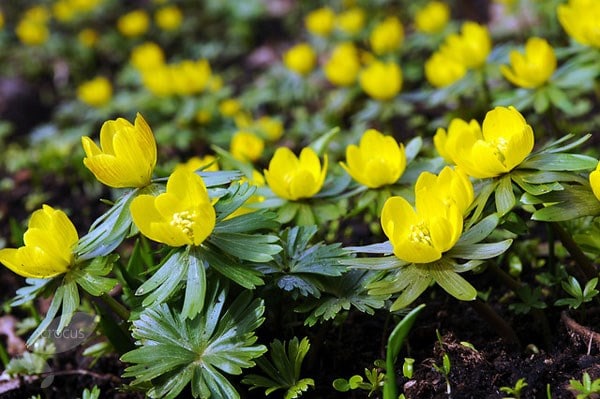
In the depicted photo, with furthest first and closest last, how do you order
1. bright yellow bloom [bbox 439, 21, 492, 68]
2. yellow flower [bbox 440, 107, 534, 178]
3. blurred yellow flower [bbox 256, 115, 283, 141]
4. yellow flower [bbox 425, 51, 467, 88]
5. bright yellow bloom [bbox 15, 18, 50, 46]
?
bright yellow bloom [bbox 15, 18, 50, 46] < blurred yellow flower [bbox 256, 115, 283, 141] < yellow flower [bbox 425, 51, 467, 88] < bright yellow bloom [bbox 439, 21, 492, 68] < yellow flower [bbox 440, 107, 534, 178]

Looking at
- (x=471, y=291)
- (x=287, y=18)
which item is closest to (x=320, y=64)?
(x=287, y=18)

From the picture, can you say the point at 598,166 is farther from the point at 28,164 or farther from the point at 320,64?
the point at 320,64

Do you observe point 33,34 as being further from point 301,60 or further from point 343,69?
point 343,69

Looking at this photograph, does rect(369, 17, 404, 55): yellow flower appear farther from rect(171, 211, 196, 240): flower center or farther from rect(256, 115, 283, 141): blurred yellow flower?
rect(171, 211, 196, 240): flower center

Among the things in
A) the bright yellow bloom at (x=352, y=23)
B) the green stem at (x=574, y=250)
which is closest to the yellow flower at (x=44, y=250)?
the green stem at (x=574, y=250)

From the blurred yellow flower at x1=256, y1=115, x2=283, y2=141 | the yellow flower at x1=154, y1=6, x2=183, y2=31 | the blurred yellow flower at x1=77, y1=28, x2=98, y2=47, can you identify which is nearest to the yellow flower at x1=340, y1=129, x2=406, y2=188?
the blurred yellow flower at x1=256, y1=115, x2=283, y2=141


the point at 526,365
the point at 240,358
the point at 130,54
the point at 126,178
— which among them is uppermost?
the point at 126,178
